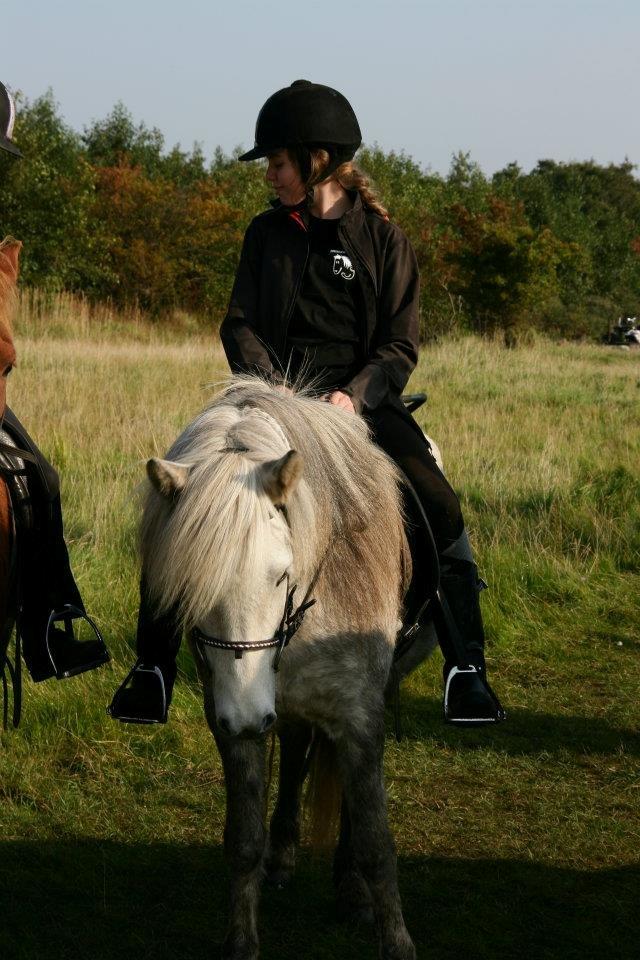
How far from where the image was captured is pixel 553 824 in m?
4.34

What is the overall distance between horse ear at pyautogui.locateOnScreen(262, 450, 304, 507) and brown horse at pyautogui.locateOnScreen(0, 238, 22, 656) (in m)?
0.76

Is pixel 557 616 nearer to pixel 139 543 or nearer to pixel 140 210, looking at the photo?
pixel 139 543

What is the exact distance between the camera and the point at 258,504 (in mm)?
2695

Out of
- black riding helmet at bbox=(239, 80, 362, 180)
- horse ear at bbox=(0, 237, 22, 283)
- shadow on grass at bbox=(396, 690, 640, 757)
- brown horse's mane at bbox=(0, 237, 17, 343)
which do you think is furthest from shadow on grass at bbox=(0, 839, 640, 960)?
black riding helmet at bbox=(239, 80, 362, 180)

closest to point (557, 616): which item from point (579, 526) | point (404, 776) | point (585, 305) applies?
point (579, 526)

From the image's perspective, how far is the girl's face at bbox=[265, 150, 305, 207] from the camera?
372cm

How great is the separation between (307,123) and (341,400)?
38.8 inches

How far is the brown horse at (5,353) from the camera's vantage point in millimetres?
2793

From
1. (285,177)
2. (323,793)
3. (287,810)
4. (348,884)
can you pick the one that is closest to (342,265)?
(285,177)

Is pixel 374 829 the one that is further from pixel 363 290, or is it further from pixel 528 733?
pixel 528 733

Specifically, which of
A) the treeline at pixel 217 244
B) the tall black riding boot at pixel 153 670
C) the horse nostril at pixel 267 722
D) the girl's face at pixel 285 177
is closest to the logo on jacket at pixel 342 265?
the girl's face at pixel 285 177

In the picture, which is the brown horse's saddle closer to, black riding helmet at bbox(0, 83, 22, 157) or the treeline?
black riding helmet at bbox(0, 83, 22, 157)

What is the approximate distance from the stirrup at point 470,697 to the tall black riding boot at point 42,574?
1.39 metres

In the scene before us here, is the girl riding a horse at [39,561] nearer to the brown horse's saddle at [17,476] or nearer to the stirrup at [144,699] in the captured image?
the brown horse's saddle at [17,476]
